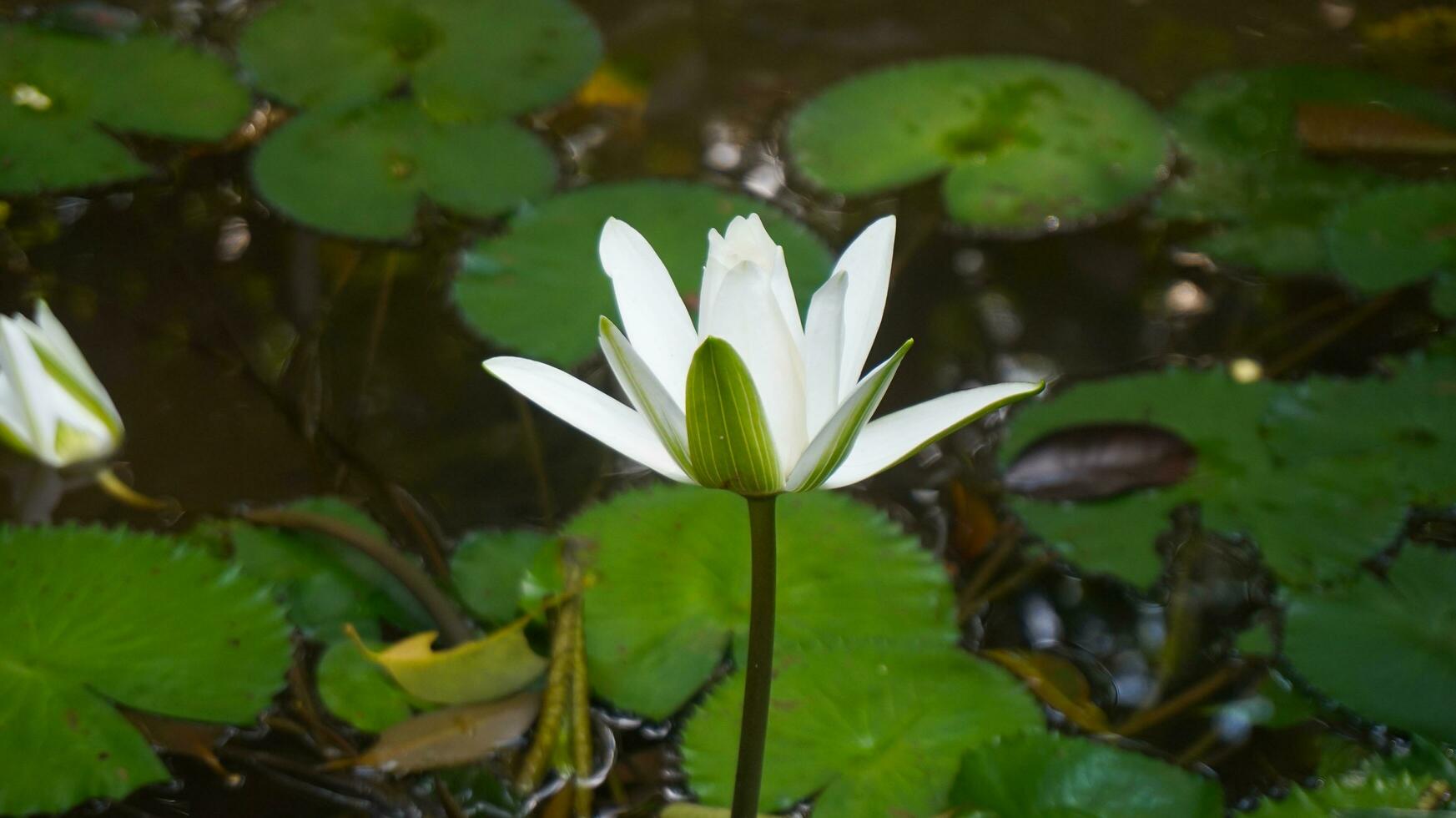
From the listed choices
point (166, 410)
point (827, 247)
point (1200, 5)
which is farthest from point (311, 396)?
point (1200, 5)

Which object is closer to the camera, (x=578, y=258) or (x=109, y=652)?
(x=109, y=652)

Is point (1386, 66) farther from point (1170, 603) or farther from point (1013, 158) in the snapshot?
point (1170, 603)

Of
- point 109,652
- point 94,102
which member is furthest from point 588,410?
point 94,102

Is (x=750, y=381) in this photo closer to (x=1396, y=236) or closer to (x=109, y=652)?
(x=109, y=652)

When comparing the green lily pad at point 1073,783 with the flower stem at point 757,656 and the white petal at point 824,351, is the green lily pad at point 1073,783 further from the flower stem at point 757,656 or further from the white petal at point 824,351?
the white petal at point 824,351

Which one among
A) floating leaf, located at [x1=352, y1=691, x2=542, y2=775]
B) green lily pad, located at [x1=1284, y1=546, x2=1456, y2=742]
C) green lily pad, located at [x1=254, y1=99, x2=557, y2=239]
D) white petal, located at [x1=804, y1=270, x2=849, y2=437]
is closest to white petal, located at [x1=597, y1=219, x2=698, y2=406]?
white petal, located at [x1=804, y1=270, x2=849, y2=437]

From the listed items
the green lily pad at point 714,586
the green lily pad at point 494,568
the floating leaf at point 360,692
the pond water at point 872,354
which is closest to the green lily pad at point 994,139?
the pond water at point 872,354
